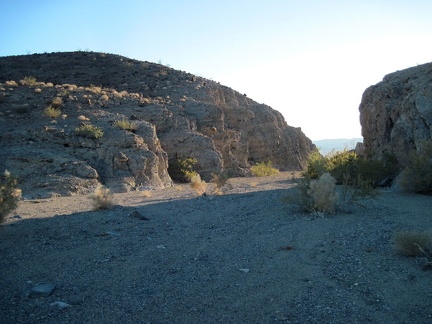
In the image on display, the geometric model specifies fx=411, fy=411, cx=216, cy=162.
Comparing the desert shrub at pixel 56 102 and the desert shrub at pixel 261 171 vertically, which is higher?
the desert shrub at pixel 56 102


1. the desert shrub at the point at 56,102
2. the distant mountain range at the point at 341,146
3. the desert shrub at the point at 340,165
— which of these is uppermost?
the desert shrub at the point at 56,102

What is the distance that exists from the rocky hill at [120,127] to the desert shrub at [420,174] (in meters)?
11.6

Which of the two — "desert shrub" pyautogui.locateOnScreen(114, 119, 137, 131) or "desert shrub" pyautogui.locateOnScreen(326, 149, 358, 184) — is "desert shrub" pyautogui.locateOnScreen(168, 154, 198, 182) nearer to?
"desert shrub" pyautogui.locateOnScreen(114, 119, 137, 131)

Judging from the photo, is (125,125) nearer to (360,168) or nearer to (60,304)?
(360,168)

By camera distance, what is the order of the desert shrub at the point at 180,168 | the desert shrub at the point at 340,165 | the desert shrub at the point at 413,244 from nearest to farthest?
the desert shrub at the point at 413,244 → the desert shrub at the point at 340,165 → the desert shrub at the point at 180,168

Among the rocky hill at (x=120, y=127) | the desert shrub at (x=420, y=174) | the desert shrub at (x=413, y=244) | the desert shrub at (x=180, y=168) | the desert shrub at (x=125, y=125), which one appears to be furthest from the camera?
the desert shrub at (x=180, y=168)

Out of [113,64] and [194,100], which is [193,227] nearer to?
[194,100]

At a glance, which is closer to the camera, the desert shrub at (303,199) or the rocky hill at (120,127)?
the desert shrub at (303,199)

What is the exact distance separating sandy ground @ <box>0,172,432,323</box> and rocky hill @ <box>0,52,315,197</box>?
8.36 metres

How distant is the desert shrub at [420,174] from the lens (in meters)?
13.3

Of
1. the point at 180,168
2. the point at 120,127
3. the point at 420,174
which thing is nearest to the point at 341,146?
the point at 180,168

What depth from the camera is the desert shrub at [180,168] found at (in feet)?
83.4

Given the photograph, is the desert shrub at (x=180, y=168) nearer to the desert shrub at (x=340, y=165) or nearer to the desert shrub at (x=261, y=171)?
the desert shrub at (x=261, y=171)

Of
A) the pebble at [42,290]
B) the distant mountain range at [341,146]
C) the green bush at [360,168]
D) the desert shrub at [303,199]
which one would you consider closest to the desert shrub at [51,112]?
the green bush at [360,168]
